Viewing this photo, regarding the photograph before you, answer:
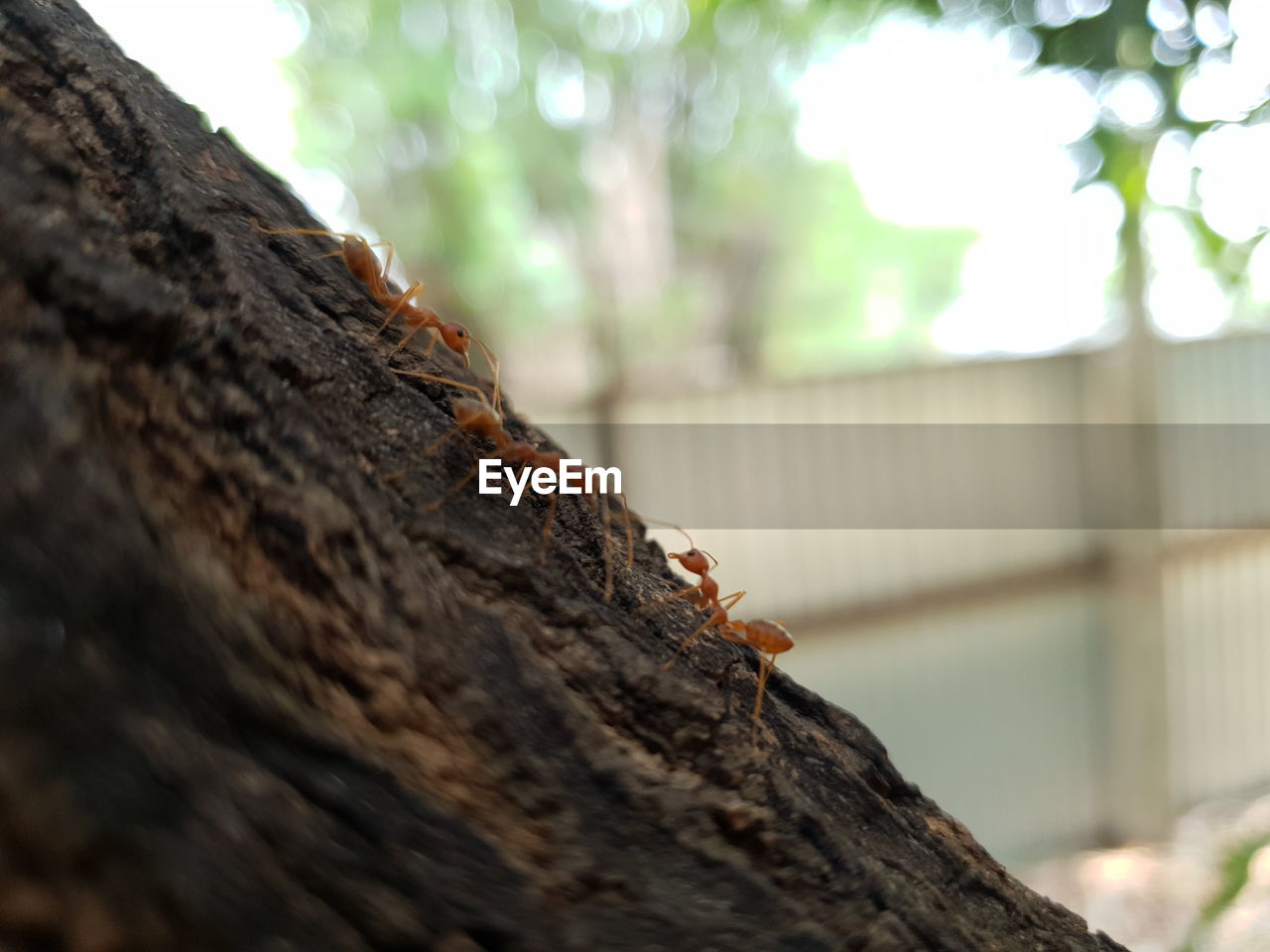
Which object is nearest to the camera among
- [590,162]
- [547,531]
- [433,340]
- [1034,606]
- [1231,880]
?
[547,531]

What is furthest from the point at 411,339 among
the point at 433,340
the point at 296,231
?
the point at 296,231

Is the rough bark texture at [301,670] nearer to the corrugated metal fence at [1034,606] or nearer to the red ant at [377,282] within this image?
the red ant at [377,282]

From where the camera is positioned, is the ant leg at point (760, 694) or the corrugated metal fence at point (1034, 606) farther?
the corrugated metal fence at point (1034, 606)

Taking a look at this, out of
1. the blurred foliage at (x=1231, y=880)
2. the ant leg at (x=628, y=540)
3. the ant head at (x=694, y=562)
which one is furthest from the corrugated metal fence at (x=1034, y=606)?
the ant leg at (x=628, y=540)

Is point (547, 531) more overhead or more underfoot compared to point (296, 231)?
more underfoot

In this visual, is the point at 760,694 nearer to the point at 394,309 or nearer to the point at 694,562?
the point at 694,562

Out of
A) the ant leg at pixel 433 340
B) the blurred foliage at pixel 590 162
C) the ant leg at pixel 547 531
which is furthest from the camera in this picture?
the blurred foliage at pixel 590 162

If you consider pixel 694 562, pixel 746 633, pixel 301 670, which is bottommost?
pixel 301 670

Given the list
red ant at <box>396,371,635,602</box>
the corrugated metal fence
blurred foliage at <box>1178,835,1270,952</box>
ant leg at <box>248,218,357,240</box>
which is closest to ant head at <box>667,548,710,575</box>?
red ant at <box>396,371,635,602</box>

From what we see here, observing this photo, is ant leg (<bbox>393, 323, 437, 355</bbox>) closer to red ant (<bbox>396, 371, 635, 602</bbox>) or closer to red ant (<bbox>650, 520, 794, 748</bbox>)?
red ant (<bbox>396, 371, 635, 602</bbox>)
